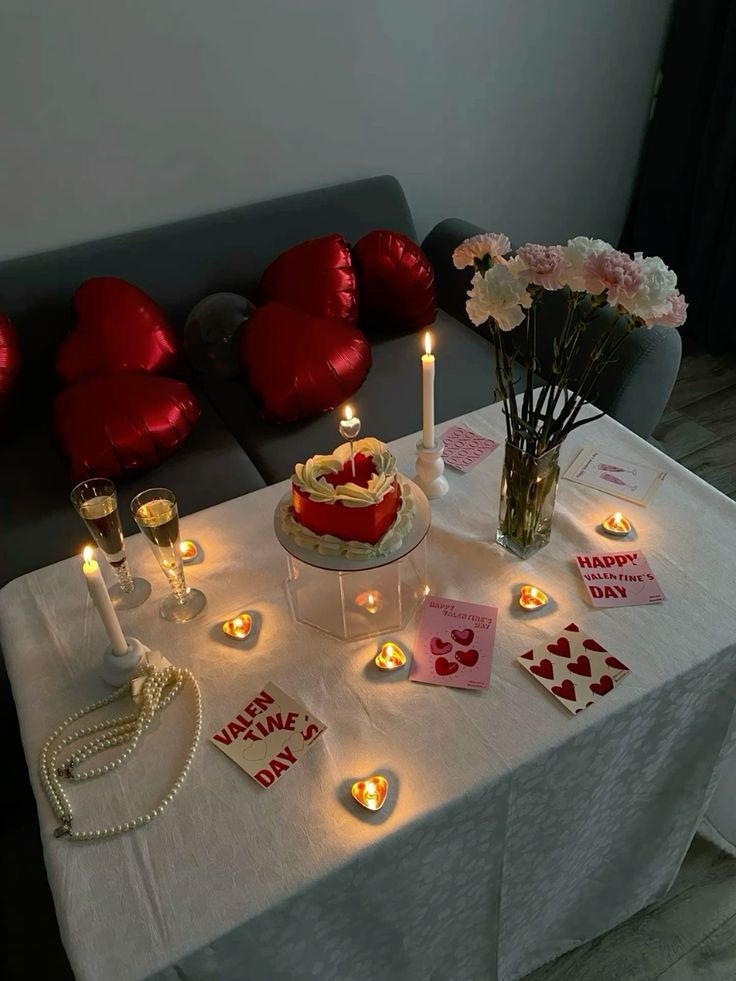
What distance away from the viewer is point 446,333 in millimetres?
2330

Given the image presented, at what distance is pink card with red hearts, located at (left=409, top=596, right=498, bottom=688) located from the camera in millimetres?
1063

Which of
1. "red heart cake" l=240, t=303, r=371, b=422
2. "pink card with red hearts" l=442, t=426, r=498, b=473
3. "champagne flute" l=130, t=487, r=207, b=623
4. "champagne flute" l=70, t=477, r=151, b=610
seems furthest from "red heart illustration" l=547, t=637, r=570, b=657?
"red heart cake" l=240, t=303, r=371, b=422

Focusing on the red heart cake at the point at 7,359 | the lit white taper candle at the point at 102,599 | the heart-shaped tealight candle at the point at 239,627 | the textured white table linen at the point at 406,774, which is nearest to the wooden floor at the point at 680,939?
the textured white table linen at the point at 406,774

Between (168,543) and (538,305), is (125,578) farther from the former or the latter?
(538,305)

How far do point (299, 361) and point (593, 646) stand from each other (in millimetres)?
1114

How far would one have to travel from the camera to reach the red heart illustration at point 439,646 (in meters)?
1.10

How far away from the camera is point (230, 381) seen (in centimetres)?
219

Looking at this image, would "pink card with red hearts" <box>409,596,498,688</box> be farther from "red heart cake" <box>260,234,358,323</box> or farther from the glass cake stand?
"red heart cake" <box>260,234,358,323</box>

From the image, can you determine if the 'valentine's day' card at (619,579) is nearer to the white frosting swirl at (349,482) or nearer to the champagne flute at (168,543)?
the white frosting swirl at (349,482)

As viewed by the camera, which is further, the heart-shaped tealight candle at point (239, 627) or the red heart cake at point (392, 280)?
the red heart cake at point (392, 280)

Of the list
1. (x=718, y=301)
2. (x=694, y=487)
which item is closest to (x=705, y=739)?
(x=694, y=487)

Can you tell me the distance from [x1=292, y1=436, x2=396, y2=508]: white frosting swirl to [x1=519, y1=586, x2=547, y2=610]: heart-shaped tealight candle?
0.27m

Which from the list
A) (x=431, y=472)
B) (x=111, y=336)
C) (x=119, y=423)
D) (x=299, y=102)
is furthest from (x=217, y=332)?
(x=431, y=472)

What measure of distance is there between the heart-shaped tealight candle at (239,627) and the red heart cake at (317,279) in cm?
117
